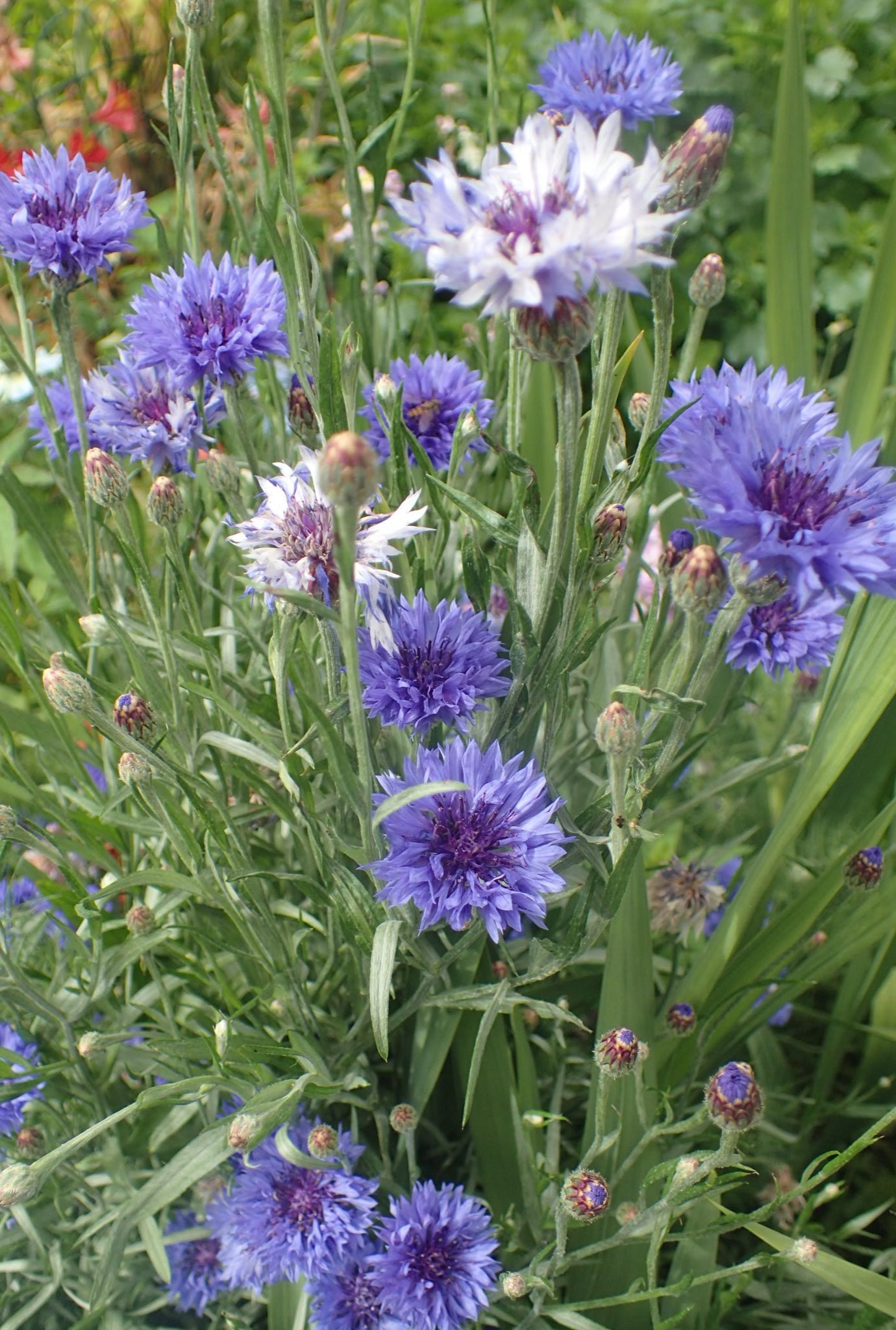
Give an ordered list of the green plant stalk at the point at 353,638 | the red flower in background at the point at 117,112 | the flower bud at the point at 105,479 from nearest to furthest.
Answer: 1. the green plant stalk at the point at 353,638
2. the flower bud at the point at 105,479
3. the red flower in background at the point at 117,112

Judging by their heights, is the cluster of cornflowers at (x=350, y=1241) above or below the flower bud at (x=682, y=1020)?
below

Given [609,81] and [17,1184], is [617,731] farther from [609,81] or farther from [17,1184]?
[609,81]

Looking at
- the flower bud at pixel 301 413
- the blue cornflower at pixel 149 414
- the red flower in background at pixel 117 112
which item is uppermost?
the red flower in background at pixel 117 112

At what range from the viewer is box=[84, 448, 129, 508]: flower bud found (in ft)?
2.27

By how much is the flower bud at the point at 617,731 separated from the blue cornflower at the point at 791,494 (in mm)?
108

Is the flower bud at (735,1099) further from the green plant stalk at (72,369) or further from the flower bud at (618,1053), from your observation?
the green plant stalk at (72,369)

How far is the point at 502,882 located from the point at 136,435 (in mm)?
430

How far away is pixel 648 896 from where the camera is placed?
3.24ft

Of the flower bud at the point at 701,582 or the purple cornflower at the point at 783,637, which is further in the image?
the purple cornflower at the point at 783,637

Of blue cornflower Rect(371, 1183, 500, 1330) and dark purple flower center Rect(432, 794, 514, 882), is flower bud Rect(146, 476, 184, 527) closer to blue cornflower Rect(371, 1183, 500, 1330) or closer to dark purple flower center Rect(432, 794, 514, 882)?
dark purple flower center Rect(432, 794, 514, 882)

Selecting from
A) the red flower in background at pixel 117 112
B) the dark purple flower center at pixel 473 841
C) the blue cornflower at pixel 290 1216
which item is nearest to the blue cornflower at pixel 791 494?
the dark purple flower center at pixel 473 841

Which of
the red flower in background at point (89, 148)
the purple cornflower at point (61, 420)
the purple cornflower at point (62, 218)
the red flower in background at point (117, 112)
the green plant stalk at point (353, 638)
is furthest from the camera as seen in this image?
the red flower in background at point (117, 112)

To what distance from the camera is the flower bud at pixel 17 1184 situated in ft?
2.10

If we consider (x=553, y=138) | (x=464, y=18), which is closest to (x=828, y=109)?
(x=464, y=18)
